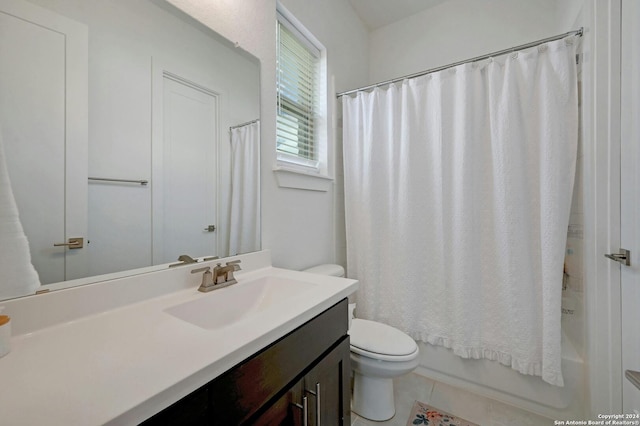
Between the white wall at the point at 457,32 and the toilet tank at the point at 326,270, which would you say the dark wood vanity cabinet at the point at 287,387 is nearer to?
the toilet tank at the point at 326,270

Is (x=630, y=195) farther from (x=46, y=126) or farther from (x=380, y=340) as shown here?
(x=46, y=126)

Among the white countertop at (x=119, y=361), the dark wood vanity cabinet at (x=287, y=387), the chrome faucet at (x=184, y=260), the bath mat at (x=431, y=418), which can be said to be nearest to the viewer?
the white countertop at (x=119, y=361)

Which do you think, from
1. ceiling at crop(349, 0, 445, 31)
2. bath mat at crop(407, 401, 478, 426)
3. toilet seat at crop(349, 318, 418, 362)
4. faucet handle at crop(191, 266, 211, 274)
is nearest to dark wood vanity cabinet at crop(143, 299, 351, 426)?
toilet seat at crop(349, 318, 418, 362)

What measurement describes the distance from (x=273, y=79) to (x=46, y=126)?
0.97 meters

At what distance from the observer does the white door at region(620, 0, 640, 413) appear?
98 centimetres

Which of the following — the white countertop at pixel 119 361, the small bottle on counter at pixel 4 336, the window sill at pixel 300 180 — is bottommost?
the white countertop at pixel 119 361

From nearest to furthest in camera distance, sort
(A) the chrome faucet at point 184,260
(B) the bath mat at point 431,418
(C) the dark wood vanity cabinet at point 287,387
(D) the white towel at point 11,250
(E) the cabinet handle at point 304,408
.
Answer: (C) the dark wood vanity cabinet at point 287,387, (D) the white towel at point 11,250, (E) the cabinet handle at point 304,408, (A) the chrome faucet at point 184,260, (B) the bath mat at point 431,418

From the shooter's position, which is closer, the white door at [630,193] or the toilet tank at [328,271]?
the white door at [630,193]

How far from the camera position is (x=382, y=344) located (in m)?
1.28

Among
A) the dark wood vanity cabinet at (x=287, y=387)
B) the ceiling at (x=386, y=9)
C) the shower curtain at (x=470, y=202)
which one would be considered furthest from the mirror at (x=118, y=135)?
the ceiling at (x=386, y=9)

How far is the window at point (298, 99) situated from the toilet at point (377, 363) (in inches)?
30.1

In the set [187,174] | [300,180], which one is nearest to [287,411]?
[187,174]

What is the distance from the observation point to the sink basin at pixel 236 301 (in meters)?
0.83

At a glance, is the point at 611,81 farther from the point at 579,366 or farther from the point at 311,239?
the point at 311,239
